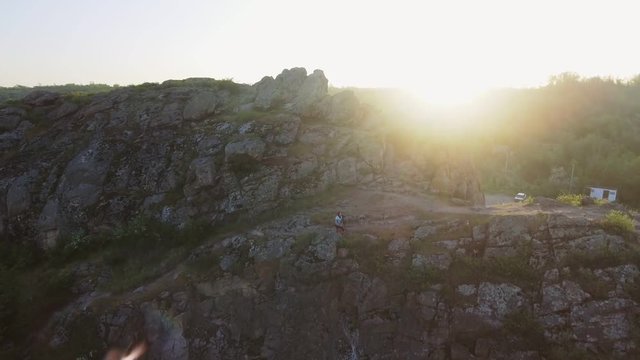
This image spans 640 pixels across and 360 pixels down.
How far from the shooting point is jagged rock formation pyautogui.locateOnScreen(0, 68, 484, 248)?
2155 cm

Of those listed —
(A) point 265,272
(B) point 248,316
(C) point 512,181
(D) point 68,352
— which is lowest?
(C) point 512,181

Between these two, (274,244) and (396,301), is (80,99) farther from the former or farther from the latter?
(396,301)

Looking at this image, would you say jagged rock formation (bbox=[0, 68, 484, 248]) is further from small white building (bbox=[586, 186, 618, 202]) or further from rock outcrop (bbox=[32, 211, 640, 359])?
small white building (bbox=[586, 186, 618, 202])

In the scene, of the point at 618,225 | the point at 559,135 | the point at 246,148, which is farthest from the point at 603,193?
the point at 246,148

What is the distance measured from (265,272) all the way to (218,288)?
5.47 ft

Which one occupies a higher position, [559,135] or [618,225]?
[618,225]

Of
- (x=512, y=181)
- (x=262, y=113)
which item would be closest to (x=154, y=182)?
(x=262, y=113)

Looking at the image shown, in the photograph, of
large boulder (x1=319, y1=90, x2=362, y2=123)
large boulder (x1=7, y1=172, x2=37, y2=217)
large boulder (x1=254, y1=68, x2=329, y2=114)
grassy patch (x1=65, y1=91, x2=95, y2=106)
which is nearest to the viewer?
large boulder (x1=7, y1=172, x2=37, y2=217)

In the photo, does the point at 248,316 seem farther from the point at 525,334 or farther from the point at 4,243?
the point at 4,243

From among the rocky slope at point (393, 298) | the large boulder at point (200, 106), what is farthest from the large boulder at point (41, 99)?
the rocky slope at point (393, 298)

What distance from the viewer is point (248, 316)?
52.5 feet

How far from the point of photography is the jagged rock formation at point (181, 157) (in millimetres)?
21547

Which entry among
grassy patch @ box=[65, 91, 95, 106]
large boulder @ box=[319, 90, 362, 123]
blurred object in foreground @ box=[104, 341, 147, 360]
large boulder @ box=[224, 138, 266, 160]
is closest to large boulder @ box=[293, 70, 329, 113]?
large boulder @ box=[319, 90, 362, 123]

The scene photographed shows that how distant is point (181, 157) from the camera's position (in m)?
23.2
